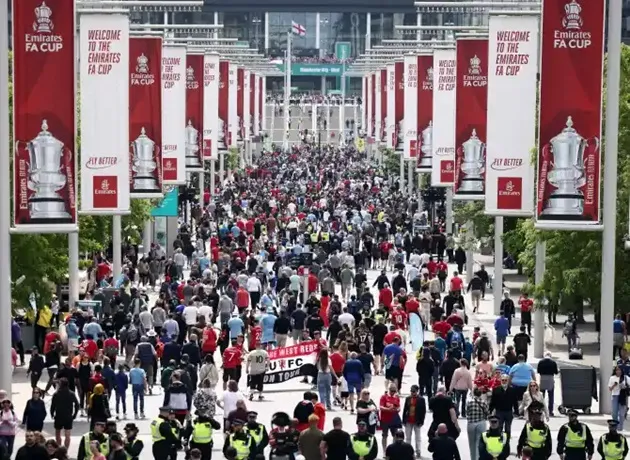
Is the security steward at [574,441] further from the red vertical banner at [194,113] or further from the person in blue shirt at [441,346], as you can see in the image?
the red vertical banner at [194,113]

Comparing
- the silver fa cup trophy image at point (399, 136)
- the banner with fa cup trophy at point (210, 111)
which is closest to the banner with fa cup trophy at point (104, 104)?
the banner with fa cup trophy at point (210, 111)

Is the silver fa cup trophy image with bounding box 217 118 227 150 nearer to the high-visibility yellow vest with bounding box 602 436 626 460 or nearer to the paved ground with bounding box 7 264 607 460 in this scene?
the paved ground with bounding box 7 264 607 460

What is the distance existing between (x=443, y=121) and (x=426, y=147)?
6728mm

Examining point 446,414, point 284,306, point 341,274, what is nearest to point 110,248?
point 341,274

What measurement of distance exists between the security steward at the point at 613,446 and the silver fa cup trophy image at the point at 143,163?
17.2m

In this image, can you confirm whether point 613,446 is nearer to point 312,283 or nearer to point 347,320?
point 347,320

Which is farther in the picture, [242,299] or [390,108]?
[390,108]

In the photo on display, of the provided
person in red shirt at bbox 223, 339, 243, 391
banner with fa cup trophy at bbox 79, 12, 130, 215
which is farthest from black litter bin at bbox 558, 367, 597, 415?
banner with fa cup trophy at bbox 79, 12, 130, 215

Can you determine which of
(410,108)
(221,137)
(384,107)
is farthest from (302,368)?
(384,107)

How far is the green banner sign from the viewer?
→ 197 meters

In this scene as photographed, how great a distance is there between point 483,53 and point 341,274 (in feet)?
28.5

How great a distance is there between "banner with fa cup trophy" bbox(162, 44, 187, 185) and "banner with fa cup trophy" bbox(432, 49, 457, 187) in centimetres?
590

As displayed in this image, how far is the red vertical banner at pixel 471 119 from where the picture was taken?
42.5m

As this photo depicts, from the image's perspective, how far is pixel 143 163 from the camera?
132ft
